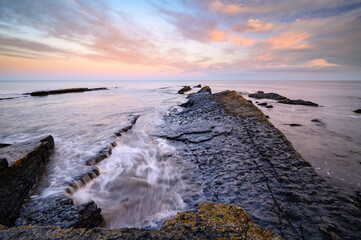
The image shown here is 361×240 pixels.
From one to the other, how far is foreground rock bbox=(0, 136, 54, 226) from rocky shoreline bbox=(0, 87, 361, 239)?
26 centimetres

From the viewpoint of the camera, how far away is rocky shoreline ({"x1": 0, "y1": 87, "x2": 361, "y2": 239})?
1.67 m

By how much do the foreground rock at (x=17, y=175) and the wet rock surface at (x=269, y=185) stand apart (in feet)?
10.5

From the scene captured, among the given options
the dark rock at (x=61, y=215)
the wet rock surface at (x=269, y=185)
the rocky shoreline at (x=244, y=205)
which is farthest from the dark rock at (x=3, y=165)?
the wet rock surface at (x=269, y=185)

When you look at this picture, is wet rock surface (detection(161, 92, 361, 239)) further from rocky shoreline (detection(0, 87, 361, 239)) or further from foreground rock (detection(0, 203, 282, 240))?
foreground rock (detection(0, 203, 282, 240))

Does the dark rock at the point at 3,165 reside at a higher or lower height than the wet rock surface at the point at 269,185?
higher

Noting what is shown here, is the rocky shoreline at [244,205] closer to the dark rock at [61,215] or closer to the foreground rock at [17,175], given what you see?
the dark rock at [61,215]

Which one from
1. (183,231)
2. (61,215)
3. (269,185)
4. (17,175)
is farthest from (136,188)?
(269,185)

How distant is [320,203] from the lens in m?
2.40

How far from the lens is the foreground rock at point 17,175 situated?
2626 millimetres

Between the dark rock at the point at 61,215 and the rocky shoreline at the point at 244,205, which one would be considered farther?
the dark rock at the point at 61,215

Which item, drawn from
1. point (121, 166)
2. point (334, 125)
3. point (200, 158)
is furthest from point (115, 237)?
point (334, 125)

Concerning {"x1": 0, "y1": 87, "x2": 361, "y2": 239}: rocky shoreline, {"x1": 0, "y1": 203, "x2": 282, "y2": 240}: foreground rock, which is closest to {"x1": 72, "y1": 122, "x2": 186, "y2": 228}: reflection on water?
{"x1": 0, "y1": 87, "x2": 361, "y2": 239}: rocky shoreline

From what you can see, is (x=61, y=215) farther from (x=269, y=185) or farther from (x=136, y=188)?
(x=269, y=185)

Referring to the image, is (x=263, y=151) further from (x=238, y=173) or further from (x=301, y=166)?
(x=238, y=173)
